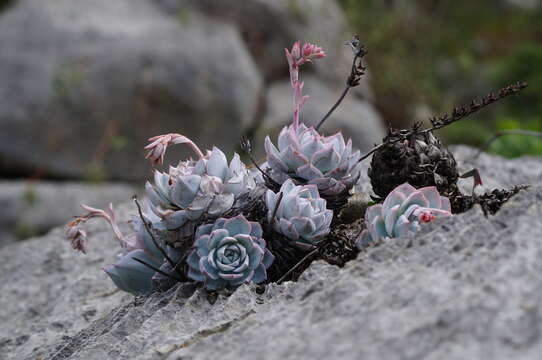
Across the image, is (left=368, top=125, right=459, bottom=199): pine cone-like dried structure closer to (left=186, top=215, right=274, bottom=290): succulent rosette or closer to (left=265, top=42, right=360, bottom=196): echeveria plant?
(left=265, top=42, right=360, bottom=196): echeveria plant

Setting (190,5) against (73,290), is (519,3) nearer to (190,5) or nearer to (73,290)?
(190,5)

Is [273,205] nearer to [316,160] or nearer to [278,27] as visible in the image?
[316,160]

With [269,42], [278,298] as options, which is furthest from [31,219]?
[278,298]

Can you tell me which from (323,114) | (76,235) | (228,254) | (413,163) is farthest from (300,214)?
(323,114)

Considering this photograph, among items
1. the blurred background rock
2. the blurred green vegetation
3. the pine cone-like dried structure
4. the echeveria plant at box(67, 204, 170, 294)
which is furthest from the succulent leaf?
the blurred green vegetation

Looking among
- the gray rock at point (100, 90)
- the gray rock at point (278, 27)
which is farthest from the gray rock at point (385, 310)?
the gray rock at point (278, 27)

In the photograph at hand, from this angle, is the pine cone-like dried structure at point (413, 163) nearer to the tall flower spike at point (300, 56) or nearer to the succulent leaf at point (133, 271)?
the tall flower spike at point (300, 56)

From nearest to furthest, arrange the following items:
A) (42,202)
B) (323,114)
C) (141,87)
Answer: (42,202) < (141,87) < (323,114)
